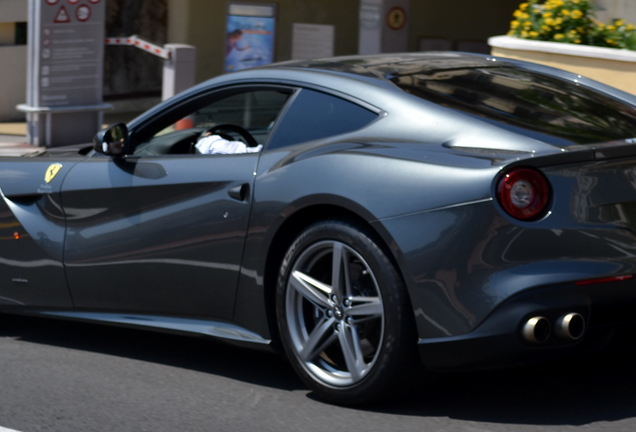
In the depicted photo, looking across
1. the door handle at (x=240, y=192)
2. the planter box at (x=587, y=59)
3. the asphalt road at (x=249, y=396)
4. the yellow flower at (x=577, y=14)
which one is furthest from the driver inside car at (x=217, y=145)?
the yellow flower at (x=577, y=14)

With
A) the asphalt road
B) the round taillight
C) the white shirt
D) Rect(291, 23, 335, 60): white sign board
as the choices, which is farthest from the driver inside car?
Rect(291, 23, 335, 60): white sign board

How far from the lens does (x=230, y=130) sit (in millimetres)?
5469

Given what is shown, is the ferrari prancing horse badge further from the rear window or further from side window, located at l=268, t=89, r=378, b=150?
the rear window

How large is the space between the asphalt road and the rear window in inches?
41.1

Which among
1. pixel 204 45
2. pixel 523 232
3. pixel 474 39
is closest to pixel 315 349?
pixel 523 232

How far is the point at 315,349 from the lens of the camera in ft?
14.5

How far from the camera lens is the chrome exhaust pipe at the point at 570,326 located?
389 centimetres

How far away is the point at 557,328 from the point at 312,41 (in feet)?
34.4

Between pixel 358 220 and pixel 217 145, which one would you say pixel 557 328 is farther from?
pixel 217 145

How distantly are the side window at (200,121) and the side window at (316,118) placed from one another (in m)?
0.39

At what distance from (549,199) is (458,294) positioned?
46 cm

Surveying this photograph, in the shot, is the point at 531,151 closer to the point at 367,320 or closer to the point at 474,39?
the point at 367,320

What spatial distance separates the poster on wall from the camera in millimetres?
12805

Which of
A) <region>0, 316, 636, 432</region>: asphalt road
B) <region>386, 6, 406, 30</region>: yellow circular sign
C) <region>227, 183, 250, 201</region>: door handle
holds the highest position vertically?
<region>386, 6, 406, 30</region>: yellow circular sign
